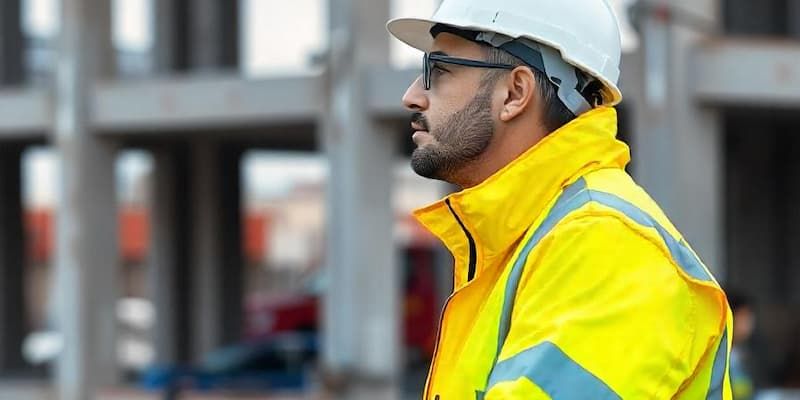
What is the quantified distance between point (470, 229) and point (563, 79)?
226 mm

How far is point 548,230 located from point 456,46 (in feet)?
1.06

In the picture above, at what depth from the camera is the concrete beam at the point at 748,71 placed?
10727 mm

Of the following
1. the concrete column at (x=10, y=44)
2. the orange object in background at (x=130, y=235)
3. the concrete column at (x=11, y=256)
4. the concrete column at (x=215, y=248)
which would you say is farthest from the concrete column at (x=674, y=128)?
the orange object in background at (x=130, y=235)

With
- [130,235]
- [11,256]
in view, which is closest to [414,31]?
[11,256]

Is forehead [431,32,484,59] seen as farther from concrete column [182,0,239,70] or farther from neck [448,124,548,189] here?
concrete column [182,0,239,70]

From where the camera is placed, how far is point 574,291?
5.54 ft

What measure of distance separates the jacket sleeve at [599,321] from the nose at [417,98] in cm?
32

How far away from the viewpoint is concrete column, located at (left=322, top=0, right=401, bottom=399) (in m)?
12.5

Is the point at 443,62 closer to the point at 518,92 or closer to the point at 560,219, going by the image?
the point at 518,92

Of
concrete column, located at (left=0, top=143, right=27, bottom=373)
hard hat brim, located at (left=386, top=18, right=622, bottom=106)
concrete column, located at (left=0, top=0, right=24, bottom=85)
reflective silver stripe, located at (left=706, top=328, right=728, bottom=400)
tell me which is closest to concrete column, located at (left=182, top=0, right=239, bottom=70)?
concrete column, located at (left=0, top=0, right=24, bottom=85)

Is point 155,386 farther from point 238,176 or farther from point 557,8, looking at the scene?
point 557,8

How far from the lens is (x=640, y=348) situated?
1669 mm

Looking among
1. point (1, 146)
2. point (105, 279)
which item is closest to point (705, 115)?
point (105, 279)

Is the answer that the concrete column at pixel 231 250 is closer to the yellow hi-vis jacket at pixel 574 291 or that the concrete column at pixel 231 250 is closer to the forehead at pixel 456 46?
the forehead at pixel 456 46
